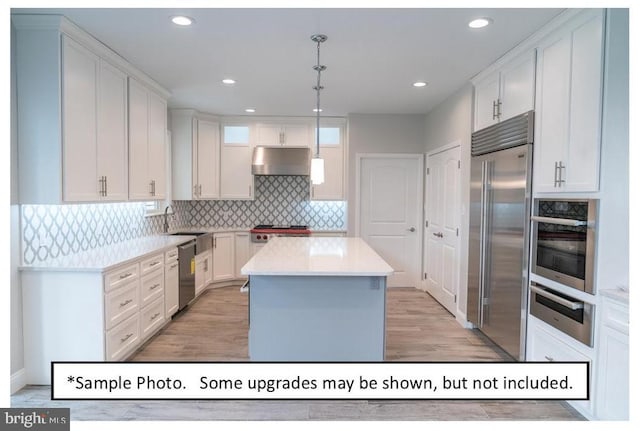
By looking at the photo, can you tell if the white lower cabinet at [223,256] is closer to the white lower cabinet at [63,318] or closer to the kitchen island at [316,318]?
the white lower cabinet at [63,318]

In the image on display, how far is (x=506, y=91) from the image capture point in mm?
3164

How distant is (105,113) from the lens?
3.11m

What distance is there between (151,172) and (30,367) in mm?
2036

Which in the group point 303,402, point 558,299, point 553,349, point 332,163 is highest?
point 332,163

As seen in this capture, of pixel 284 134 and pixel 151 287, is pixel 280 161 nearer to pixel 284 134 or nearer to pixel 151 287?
pixel 284 134

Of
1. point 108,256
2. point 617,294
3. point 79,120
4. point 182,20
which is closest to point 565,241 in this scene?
point 617,294

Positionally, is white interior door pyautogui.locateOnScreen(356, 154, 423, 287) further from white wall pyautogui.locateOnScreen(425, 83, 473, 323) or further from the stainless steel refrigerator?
the stainless steel refrigerator

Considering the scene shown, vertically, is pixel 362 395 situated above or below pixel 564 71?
below

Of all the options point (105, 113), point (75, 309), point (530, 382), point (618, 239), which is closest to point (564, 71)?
point (618, 239)

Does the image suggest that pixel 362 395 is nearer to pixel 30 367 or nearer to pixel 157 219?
pixel 30 367

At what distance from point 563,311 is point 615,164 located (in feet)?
3.13

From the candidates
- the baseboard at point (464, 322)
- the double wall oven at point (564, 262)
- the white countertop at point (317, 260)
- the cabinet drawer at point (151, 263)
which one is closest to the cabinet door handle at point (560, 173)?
the double wall oven at point (564, 262)

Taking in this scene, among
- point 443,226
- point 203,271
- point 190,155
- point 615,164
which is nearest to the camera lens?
point 615,164

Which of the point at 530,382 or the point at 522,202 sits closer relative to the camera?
the point at 530,382
